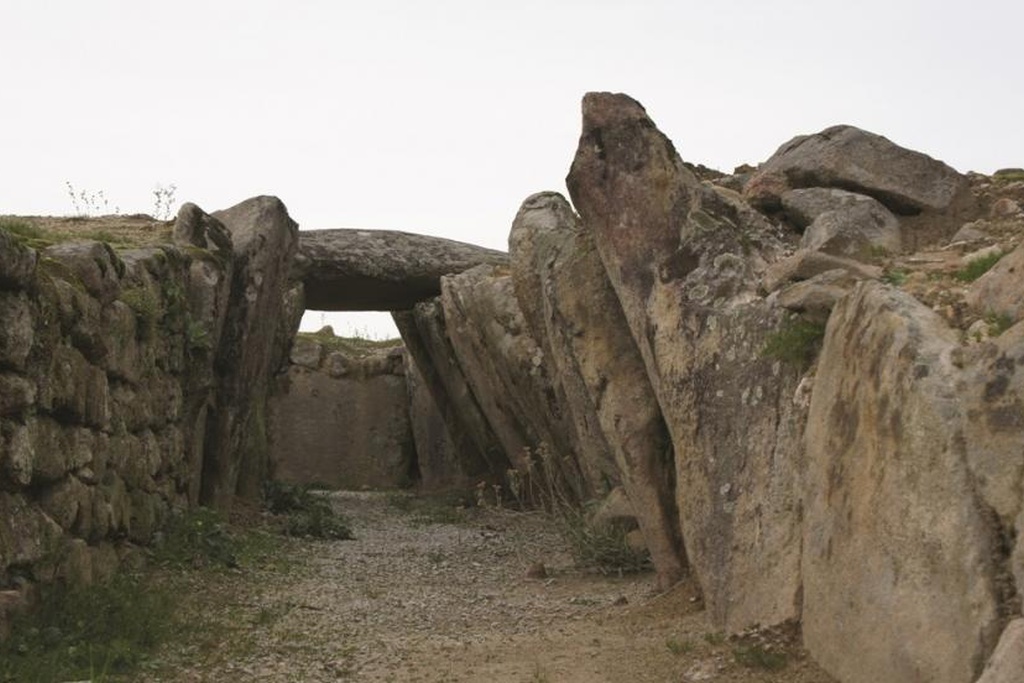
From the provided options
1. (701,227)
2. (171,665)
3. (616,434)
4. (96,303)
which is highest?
(701,227)

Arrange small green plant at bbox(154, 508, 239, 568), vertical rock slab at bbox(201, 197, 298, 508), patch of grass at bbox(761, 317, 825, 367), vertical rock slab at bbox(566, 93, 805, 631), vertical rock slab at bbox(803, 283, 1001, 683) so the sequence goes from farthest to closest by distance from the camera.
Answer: vertical rock slab at bbox(201, 197, 298, 508) < small green plant at bbox(154, 508, 239, 568) < patch of grass at bbox(761, 317, 825, 367) < vertical rock slab at bbox(566, 93, 805, 631) < vertical rock slab at bbox(803, 283, 1001, 683)

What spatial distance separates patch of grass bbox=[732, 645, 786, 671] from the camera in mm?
4926

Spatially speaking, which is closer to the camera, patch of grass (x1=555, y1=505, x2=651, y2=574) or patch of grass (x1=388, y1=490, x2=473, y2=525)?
patch of grass (x1=555, y1=505, x2=651, y2=574)

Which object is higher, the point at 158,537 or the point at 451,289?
the point at 451,289

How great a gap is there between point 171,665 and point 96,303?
241 cm

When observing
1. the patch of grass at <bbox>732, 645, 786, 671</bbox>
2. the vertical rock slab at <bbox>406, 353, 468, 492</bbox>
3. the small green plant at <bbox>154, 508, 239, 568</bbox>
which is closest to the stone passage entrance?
the vertical rock slab at <bbox>406, 353, 468, 492</bbox>

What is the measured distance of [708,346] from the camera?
6359mm

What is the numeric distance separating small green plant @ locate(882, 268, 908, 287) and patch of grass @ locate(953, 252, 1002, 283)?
211 millimetres

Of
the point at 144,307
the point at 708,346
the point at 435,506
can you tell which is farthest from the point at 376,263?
the point at 708,346

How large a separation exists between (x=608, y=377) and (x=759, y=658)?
287cm

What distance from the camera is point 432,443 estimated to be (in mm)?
17734

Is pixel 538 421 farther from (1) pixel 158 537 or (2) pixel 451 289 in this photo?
(1) pixel 158 537

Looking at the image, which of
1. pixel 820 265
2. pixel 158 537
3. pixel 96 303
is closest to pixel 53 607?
pixel 96 303

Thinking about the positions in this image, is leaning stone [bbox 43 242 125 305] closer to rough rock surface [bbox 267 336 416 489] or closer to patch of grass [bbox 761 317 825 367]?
patch of grass [bbox 761 317 825 367]
